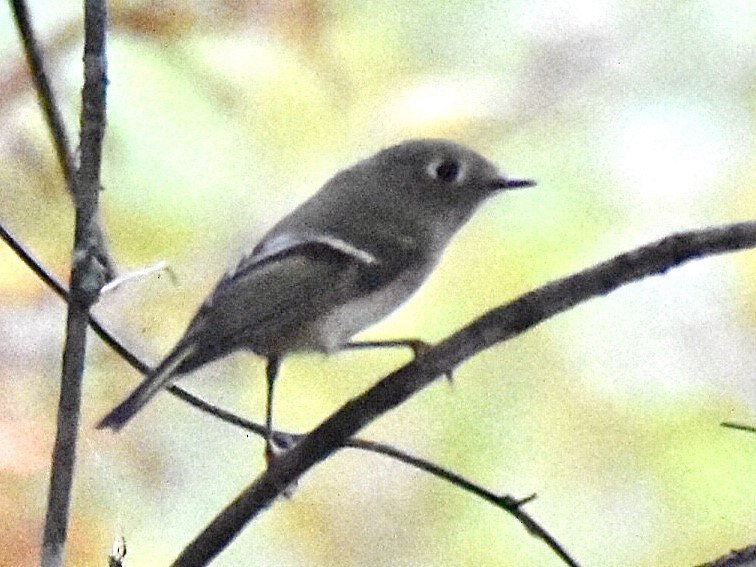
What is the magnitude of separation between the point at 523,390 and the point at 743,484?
6.1 inches

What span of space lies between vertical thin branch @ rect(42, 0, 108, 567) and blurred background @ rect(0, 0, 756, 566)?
0.19m

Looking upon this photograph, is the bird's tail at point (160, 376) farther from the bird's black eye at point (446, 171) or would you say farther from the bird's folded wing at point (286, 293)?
the bird's black eye at point (446, 171)

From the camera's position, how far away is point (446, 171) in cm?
69

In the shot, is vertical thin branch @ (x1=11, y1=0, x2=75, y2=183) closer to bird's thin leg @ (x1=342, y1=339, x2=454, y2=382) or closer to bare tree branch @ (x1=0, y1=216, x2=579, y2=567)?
bare tree branch @ (x1=0, y1=216, x2=579, y2=567)

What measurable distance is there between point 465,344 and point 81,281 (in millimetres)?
195

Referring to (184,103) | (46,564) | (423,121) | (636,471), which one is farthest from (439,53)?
(46,564)

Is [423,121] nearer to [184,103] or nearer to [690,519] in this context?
[184,103]

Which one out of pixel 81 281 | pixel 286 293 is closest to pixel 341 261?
pixel 286 293

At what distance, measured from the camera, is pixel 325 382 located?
736 mm

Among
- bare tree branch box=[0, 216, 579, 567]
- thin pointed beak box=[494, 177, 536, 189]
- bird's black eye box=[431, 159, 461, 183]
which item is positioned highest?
bird's black eye box=[431, 159, 461, 183]

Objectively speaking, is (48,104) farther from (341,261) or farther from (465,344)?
(465,344)

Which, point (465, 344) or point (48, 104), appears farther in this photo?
point (48, 104)

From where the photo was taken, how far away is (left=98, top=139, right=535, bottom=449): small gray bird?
0.63 m

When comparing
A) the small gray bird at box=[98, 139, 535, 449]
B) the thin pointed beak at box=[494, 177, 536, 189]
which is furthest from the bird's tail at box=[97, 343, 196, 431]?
the thin pointed beak at box=[494, 177, 536, 189]
